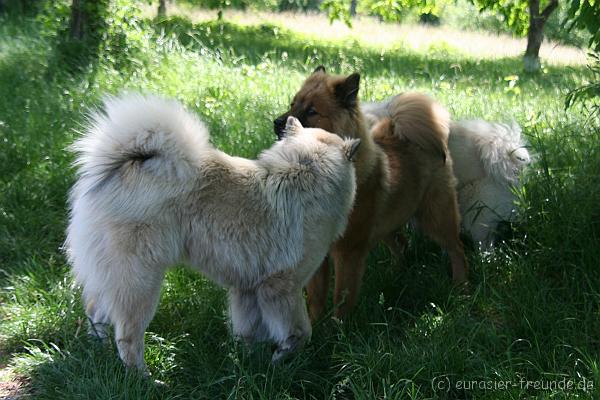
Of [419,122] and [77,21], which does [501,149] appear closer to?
[419,122]

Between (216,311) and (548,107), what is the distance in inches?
210

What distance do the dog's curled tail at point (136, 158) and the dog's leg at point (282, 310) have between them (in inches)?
28.5

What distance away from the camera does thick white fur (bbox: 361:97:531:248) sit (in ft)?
17.4

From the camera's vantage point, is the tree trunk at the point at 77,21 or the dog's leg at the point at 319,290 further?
the tree trunk at the point at 77,21

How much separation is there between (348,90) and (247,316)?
5.57 feet

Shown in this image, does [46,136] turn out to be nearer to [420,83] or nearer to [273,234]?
[273,234]

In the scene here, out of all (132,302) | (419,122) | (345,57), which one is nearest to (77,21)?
(345,57)

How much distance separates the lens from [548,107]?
7.80 meters

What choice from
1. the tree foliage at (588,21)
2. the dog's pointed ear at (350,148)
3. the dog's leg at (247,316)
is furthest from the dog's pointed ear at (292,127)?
the tree foliage at (588,21)

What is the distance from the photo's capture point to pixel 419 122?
4.77 meters

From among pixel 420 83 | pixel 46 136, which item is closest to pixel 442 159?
pixel 46 136

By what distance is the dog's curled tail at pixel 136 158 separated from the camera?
3260 mm

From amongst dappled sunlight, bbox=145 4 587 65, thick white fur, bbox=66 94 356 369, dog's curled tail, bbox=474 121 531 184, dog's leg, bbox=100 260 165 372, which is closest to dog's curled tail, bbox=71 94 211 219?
thick white fur, bbox=66 94 356 369

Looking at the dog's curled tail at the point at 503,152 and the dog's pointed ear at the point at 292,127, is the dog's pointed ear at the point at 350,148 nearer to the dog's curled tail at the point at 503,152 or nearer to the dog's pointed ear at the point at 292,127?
the dog's pointed ear at the point at 292,127
